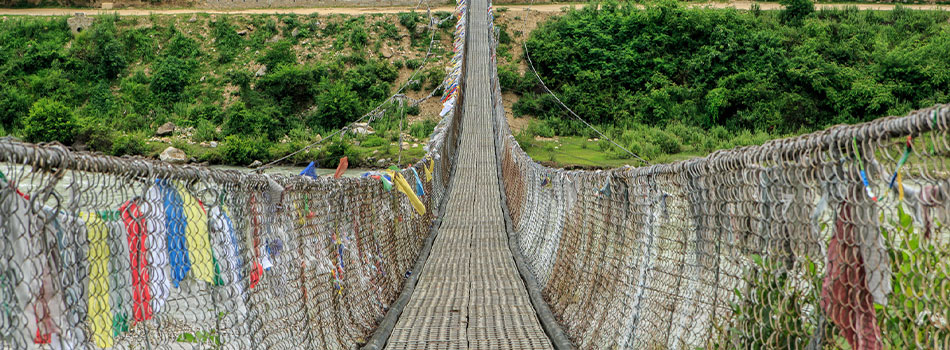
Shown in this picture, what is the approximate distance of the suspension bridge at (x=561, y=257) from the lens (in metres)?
1.62

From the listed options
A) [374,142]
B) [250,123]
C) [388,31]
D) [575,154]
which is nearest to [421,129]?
[374,142]

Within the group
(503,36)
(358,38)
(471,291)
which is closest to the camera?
(471,291)

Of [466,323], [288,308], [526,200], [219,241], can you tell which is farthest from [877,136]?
[526,200]

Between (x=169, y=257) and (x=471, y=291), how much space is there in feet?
11.6

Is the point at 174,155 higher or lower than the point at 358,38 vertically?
lower

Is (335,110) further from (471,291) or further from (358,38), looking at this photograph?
(471,291)

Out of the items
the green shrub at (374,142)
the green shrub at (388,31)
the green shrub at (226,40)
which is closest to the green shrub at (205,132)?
the green shrub at (374,142)

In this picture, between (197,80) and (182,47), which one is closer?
(197,80)

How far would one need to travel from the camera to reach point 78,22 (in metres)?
30.0

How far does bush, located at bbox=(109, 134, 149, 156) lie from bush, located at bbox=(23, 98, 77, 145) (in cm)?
144

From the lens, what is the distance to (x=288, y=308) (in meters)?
3.17

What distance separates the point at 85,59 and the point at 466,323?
27.4 m

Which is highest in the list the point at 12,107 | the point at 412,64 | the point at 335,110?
the point at 412,64

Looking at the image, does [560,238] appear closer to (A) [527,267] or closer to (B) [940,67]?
(A) [527,267]
